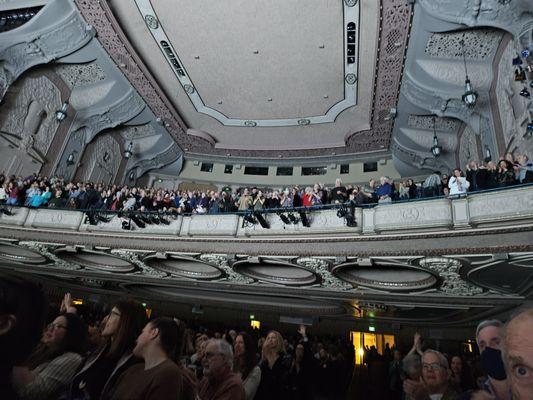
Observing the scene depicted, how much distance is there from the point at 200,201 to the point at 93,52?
7.57 meters

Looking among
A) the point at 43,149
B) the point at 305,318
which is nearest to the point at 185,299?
the point at 305,318

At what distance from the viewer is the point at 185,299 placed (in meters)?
16.0

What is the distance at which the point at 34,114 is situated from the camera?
12844 millimetres

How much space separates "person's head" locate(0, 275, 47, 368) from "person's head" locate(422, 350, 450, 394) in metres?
2.49

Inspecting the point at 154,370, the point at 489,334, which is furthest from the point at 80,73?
the point at 489,334

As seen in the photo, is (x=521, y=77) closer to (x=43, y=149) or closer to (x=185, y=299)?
(x=185, y=299)

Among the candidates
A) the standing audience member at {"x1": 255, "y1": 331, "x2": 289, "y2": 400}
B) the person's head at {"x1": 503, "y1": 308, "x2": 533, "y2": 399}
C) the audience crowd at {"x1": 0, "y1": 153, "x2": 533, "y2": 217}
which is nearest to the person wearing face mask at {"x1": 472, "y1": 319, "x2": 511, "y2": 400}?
the person's head at {"x1": 503, "y1": 308, "x2": 533, "y2": 399}

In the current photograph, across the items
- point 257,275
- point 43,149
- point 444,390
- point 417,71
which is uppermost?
point 417,71

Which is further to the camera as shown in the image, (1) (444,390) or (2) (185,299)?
(2) (185,299)

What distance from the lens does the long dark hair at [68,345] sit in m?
1.93

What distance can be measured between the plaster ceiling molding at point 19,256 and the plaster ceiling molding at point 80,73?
732cm

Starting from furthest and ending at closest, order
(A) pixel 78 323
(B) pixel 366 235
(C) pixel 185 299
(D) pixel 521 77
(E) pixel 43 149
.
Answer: (C) pixel 185 299
(E) pixel 43 149
(B) pixel 366 235
(D) pixel 521 77
(A) pixel 78 323

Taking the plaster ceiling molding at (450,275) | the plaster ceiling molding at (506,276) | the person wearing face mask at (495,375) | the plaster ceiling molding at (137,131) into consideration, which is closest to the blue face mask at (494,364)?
the person wearing face mask at (495,375)

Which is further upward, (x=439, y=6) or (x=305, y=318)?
(x=439, y=6)
